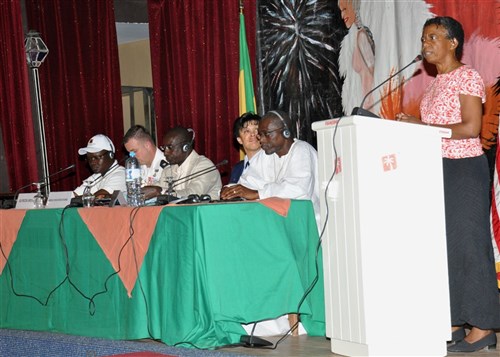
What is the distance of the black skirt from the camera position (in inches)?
144

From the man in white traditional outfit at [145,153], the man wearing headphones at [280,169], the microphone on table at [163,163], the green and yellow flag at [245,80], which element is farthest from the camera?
the green and yellow flag at [245,80]

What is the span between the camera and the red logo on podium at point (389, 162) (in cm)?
337

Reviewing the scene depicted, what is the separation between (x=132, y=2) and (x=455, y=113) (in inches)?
201

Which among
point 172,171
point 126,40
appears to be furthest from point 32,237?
point 126,40

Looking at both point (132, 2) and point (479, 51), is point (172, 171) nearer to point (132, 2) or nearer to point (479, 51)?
point (479, 51)

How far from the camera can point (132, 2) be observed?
817 cm

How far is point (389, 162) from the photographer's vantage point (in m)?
3.38

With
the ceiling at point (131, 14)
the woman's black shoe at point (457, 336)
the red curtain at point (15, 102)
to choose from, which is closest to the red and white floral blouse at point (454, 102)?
the woman's black shoe at point (457, 336)

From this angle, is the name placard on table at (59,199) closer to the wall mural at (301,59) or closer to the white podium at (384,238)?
the wall mural at (301,59)

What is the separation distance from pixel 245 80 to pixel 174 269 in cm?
252

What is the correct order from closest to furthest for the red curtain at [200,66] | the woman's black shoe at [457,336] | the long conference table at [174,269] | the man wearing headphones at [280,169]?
the woman's black shoe at [457,336], the long conference table at [174,269], the man wearing headphones at [280,169], the red curtain at [200,66]

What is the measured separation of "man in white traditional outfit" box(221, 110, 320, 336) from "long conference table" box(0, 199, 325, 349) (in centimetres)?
18

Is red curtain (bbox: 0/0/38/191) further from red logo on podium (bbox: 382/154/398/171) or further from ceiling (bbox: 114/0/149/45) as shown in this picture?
red logo on podium (bbox: 382/154/398/171)

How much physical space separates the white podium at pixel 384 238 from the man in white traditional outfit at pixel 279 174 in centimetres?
97
